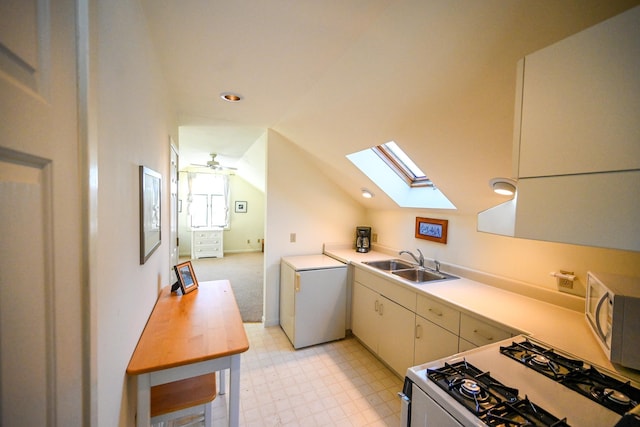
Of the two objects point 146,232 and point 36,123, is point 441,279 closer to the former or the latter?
point 146,232

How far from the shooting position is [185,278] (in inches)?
75.6

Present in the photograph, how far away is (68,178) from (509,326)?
1.83 metres

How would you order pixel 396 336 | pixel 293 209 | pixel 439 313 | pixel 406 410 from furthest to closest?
pixel 293 209 < pixel 396 336 < pixel 439 313 < pixel 406 410

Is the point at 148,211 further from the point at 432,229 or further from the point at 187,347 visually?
the point at 432,229

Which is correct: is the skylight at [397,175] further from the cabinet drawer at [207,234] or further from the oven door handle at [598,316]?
the cabinet drawer at [207,234]

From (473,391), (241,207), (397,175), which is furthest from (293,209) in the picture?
(241,207)

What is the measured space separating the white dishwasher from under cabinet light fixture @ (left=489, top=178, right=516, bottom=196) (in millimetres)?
1596

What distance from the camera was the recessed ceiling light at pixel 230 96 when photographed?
6.74 ft

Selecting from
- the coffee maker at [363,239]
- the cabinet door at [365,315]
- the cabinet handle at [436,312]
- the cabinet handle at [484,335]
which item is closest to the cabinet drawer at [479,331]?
the cabinet handle at [484,335]

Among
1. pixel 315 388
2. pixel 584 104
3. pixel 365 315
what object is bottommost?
pixel 315 388

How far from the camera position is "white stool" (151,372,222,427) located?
123 centimetres

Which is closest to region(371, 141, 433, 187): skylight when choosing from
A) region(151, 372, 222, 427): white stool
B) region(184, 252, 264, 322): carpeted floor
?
region(151, 372, 222, 427): white stool

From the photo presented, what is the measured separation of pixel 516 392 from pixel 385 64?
155 cm

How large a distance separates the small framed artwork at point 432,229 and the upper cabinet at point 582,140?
151cm
